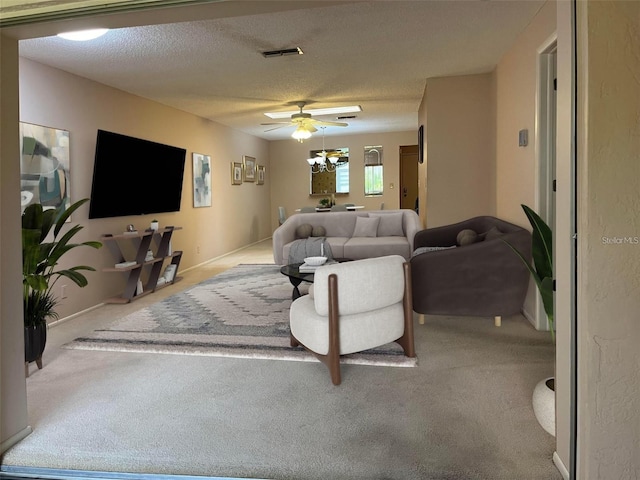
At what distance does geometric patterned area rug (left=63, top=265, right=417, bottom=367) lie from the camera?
328cm

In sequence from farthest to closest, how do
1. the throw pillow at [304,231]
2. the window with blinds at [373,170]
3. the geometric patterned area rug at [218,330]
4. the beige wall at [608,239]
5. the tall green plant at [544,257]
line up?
the window with blinds at [373,170] < the throw pillow at [304,231] < the geometric patterned area rug at [218,330] < the tall green plant at [544,257] < the beige wall at [608,239]

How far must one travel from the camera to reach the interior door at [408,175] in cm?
1052

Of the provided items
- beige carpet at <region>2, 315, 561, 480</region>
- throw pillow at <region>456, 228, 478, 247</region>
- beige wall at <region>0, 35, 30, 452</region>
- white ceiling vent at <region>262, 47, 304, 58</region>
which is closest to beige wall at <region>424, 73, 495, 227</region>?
throw pillow at <region>456, 228, 478, 247</region>

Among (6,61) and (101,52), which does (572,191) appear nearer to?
(6,61)

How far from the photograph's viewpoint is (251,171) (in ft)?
32.0

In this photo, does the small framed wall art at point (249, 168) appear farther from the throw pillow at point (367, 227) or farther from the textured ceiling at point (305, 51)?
the throw pillow at point (367, 227)

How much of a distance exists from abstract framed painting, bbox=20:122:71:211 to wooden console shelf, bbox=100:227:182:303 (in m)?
0.78

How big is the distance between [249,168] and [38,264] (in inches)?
266

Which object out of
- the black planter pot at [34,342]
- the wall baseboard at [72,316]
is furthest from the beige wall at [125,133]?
the black planter pot at [34,342]

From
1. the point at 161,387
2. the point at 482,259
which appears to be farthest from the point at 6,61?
the point at 482,259

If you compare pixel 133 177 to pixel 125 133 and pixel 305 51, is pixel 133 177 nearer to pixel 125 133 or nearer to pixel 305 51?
pixel 125 133

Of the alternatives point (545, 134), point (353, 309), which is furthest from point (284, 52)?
point (353, 309)

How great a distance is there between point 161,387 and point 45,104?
2.97m

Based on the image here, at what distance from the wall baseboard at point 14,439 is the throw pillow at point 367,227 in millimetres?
4920
